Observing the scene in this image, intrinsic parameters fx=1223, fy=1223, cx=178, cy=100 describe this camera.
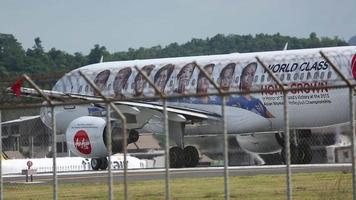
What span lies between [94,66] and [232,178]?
15.2m

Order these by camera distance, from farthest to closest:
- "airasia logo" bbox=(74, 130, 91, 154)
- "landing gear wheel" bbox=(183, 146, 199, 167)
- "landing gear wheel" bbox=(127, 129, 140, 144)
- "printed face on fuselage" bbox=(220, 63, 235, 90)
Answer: "landing gear wheel" bbox=(183, 146, 199, 167), "airasia logo" bbox=(74, 130, 91, 154), "landing gear wheel" bbox=(127, 129, 140, 144), "printed face on fuselage" bbox=(220, 63, 235, 90)

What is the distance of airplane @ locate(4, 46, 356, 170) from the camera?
134ft

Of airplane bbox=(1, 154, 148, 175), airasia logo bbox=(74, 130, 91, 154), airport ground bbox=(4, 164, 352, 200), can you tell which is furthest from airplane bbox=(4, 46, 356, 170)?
airplane bbox=(1, 154, 148, 175)

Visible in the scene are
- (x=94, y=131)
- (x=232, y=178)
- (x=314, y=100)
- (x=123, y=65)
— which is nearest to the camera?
(x=232, y=178)

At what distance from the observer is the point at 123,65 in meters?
46.8

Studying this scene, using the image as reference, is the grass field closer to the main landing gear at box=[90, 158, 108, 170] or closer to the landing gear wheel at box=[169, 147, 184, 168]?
the landing gear wheel at box=[169, 147, 184, 168]

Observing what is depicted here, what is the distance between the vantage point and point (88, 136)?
43906 millimetres

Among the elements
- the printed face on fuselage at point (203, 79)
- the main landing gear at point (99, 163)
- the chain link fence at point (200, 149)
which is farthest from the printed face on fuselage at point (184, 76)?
the main landing gear at point (99, 163)

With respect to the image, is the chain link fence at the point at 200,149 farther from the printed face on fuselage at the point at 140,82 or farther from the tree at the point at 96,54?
the tree at the point at 96,54

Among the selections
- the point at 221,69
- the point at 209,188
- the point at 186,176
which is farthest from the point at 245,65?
the point at 209,188

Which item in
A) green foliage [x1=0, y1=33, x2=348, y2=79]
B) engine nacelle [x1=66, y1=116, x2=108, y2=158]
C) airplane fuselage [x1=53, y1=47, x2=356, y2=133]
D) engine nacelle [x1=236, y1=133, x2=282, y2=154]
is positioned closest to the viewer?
airplane fuselage [x1=53, y1=47, x2=356, y2=133]

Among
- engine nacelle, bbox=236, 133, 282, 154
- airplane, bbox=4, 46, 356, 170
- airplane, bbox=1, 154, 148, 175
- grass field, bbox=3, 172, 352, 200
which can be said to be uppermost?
airplane, bbox=4, 46, 356, 170

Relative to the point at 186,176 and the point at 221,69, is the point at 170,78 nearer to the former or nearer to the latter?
the point at 221,69

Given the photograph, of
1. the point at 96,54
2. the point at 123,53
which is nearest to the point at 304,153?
the point at 96,54
